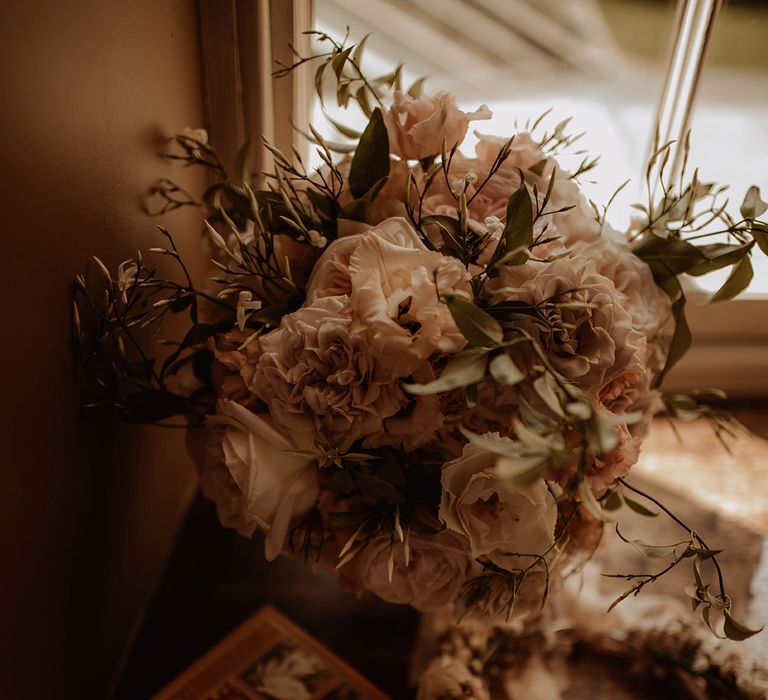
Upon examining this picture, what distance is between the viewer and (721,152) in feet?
3.25

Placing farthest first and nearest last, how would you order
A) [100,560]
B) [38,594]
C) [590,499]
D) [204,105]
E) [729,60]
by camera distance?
[729,60], [204,105], [100,560], [38,594], [590,499]

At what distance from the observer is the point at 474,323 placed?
0.44 m

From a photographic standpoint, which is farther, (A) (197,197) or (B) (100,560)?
(A) (197,197)

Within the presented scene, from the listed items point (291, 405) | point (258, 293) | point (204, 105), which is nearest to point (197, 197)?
point (204, 105)

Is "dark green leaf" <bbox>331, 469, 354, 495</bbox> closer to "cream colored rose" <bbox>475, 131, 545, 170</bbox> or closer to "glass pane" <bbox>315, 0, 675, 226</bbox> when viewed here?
"cream colored rose" <bbox>475, 131, 545, 170</bbox>

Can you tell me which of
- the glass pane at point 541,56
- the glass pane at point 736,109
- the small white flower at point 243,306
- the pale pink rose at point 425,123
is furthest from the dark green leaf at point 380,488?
the glass pane at point 736,109

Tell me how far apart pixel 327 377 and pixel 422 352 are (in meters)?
0.07

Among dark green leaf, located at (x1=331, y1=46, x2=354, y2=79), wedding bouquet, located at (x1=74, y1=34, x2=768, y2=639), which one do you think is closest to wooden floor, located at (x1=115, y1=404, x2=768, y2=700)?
wedding bouquet, located at (x1=74, y1=34, x2=768, y2=639)

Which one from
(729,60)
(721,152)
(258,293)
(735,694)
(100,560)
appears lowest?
(735,694)

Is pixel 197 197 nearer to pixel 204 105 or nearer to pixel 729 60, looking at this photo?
pixel 204 105

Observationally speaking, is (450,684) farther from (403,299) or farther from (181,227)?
(181,227)

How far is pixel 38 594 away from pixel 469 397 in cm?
35

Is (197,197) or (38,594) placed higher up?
(197,197)

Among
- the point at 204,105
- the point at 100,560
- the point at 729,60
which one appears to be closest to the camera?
the point at 100,560
